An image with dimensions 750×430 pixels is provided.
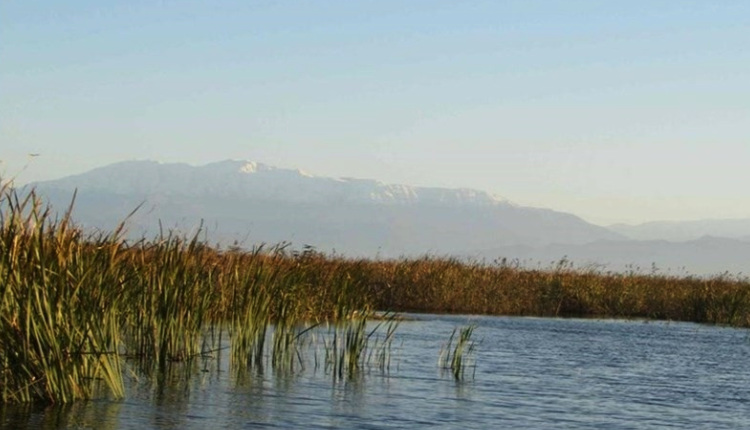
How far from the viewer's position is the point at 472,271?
42906mm

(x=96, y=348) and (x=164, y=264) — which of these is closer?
(x=96, y=348)

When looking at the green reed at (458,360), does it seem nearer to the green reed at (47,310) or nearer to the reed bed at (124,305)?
the reed bed at (124,305)

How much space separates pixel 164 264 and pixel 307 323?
980 cm

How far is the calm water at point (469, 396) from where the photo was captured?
16.2 m

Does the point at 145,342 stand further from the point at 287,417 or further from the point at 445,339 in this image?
the point at 445,339

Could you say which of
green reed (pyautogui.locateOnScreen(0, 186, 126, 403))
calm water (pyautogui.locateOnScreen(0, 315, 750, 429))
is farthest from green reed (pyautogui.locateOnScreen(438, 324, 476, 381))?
green reed (pyautogui.locateOnScreen(0, 186, 126, 403))

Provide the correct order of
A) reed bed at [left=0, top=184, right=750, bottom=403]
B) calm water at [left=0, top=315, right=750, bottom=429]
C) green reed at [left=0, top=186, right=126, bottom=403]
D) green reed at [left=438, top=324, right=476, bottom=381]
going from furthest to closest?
1. green reed at [left=438, top=324, right=476, bottom=381]
2. calm water at [left=0, top=315, right=750, bottom=429]
3. reed bed at [left=0, top=184, right=750, bottom=403]
4. green reed at [left=0, top=186, right=126, bottom=403]

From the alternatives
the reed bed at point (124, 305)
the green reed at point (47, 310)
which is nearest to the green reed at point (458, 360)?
the reed bed at point (124, 305)

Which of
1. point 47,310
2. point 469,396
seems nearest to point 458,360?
point 469,396

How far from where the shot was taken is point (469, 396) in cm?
1966

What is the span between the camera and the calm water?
1620cm

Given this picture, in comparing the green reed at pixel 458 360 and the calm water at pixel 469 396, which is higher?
the green reed at pixel 458 360

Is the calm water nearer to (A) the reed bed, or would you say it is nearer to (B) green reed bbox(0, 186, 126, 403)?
(B) green reed bbox(0, 186, 126, 403)

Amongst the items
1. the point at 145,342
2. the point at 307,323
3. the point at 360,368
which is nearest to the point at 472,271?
the point at 307,323
